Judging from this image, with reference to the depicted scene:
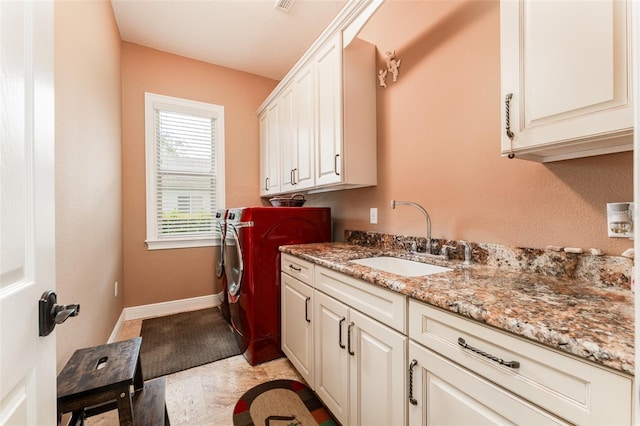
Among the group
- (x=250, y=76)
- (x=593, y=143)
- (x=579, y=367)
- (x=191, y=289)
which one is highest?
(x=250, y=76)

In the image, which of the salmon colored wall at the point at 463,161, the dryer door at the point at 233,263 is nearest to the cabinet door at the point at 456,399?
the salmon colored wall at the point at 463,161

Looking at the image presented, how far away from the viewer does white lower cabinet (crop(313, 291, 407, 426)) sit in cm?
107

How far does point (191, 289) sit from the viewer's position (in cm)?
324

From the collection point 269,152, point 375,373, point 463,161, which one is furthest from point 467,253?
point 269,152

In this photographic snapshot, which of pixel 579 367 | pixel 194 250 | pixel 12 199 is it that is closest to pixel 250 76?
pixel 194 250

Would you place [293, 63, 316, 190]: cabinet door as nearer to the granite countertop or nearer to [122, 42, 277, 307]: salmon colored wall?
[122, 42, 277, 307]: salmon colored wall

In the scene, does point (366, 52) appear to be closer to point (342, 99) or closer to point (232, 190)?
point (342, 99)

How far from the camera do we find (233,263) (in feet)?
7.97

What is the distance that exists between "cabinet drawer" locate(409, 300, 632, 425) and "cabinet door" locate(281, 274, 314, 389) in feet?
3.11

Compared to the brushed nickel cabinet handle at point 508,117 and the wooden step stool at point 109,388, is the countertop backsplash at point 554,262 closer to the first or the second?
the brushed nickel cabinet handle at point 508,117

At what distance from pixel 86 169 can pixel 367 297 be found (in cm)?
189

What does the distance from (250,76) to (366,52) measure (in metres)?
2.04

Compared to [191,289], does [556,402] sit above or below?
above

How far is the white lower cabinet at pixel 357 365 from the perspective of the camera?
1.07 meters
